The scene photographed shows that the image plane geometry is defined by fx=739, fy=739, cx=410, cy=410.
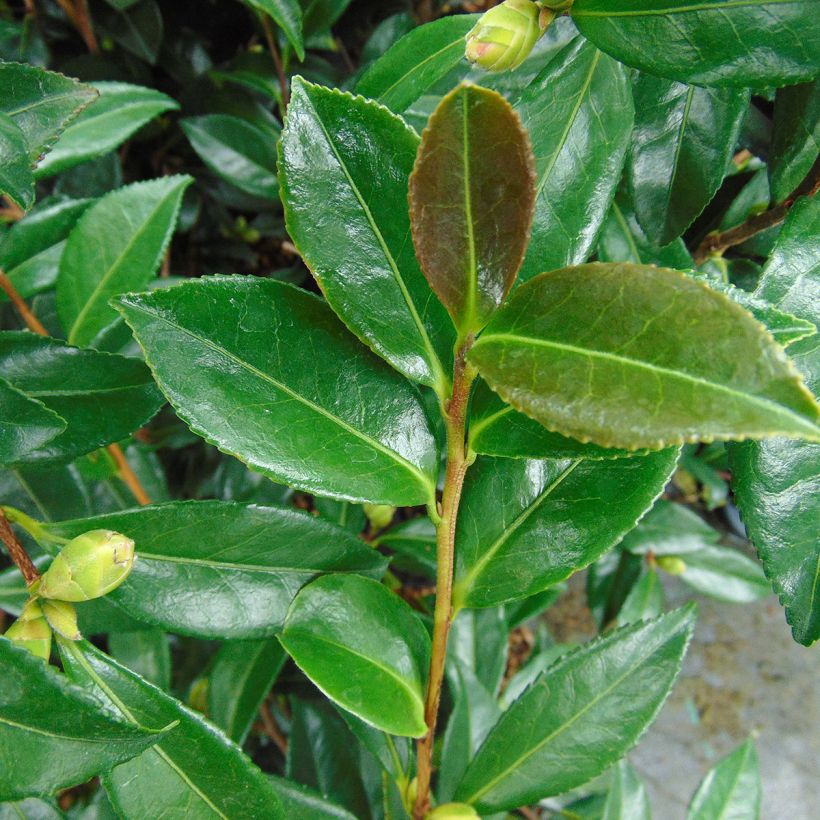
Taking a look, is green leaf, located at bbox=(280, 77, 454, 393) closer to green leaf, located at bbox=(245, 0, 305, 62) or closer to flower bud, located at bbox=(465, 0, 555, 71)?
flower bud, located at bbox=(465, 0, 555, 71)

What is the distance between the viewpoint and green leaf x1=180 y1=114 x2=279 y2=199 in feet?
3.20

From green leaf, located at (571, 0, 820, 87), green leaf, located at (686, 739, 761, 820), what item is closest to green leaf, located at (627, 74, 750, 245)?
green leaf, located at (571, 0, 820, 87)

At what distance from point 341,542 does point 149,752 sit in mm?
178

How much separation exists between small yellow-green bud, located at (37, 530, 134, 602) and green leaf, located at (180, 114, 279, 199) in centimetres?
66

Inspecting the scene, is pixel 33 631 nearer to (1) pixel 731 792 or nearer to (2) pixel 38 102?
(2) pixel 38 102

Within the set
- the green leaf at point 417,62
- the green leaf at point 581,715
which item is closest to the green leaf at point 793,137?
the green leaf at point 417,62

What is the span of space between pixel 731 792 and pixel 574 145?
0.80m

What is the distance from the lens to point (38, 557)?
0.71m

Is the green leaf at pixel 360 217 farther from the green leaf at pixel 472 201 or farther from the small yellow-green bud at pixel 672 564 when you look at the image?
the small yellow-green bud at pixel 672 564

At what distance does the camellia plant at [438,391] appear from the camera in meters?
0.33

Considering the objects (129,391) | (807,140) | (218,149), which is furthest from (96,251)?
(807,140)

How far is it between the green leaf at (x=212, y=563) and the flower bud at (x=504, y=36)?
308 mm

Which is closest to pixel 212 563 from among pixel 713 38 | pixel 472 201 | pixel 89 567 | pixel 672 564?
pixel 89 567

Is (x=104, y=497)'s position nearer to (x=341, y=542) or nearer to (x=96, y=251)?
(x=96, y=251)
